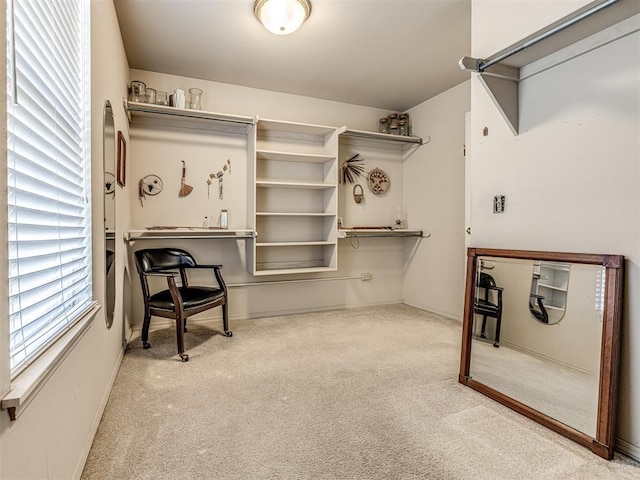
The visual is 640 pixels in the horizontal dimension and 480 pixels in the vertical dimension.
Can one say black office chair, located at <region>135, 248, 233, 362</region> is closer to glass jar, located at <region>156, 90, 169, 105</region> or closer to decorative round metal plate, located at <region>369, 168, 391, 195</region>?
glass jar, located at <region>156, 90, 169, 105</region>

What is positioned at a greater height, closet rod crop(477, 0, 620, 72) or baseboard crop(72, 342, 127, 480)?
closet rod crop(477, 0, 620, 72)

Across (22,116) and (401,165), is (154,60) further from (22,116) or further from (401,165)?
(401,165)

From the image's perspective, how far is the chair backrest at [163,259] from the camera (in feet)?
9.84

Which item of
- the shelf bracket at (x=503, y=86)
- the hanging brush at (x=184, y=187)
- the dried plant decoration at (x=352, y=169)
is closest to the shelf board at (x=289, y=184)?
the dried plant decoration at (x=352, y=169)

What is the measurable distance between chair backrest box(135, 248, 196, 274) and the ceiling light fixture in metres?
2.06

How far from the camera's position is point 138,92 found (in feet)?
10.5

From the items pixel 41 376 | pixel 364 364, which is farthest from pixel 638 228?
pixel 41 376

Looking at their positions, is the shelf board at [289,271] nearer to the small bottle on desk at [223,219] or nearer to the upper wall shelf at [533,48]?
the small bottle on desk at [223,219]

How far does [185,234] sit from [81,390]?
2032 millimetres

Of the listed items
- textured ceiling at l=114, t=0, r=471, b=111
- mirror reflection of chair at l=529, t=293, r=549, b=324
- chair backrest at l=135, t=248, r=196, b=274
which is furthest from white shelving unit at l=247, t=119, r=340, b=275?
mirror reflection of chair at l=529, t=293, r=549, b=324

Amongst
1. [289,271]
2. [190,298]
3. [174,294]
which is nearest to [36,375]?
[174,294]

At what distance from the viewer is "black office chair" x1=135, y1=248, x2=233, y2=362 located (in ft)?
8.80

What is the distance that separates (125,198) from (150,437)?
2070mm

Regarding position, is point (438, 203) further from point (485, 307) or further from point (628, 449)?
point (628, 449)
